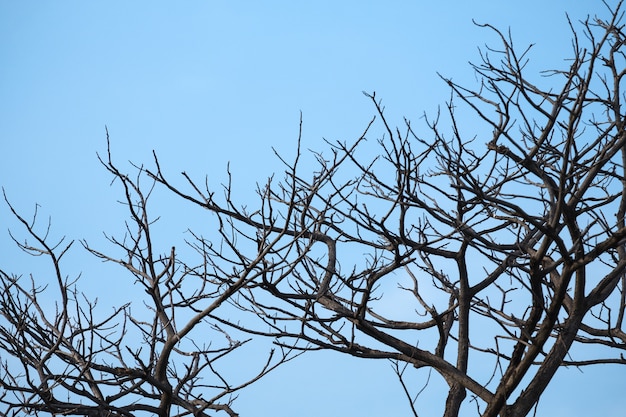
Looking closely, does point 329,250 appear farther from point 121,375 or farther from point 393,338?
point 121,375

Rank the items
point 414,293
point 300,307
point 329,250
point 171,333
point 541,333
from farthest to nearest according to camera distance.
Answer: point 414,293 → point 329,250 → point 300,307 → point 541,333 → point 171,333

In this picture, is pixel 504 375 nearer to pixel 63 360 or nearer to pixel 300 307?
pixel 300 307

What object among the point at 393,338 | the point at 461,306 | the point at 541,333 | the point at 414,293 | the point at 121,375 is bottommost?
the point at 121,375

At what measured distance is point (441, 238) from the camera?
4.93m

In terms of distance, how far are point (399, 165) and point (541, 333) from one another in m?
1.38

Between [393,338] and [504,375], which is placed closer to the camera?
[504,375]

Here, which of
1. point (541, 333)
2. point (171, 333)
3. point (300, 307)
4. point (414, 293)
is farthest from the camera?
point (414, 293)

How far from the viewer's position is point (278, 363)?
15.9 ft

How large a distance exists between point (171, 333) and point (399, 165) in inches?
67.2

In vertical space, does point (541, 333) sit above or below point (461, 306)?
below

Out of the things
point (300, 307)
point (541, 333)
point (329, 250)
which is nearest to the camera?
point (541, 333)

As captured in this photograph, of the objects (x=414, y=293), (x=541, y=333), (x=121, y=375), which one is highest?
(x=414, y=293)

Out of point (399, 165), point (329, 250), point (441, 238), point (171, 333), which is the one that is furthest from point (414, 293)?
point (171, 333)

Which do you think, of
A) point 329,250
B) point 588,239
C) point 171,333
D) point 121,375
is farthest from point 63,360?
point 588,239
